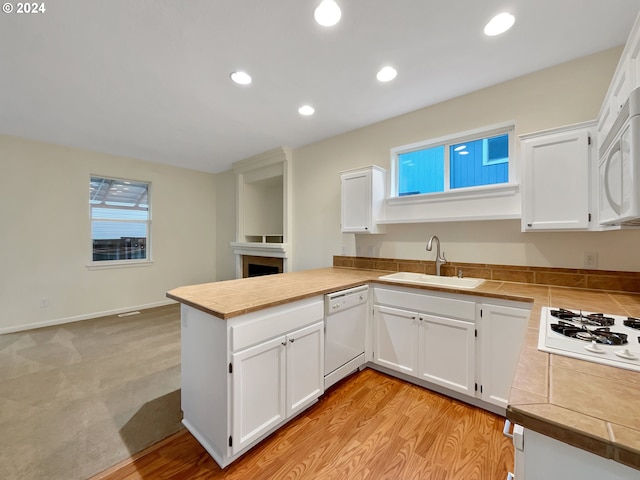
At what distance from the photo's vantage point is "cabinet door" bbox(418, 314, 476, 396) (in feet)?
6.50

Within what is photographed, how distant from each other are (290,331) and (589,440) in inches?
57.0

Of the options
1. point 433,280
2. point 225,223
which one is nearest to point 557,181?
point 433,280

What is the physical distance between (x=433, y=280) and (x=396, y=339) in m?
0.69

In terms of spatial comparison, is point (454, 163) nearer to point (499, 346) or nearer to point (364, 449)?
point (499, 346)

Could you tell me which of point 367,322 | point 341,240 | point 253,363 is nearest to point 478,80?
point 341,240

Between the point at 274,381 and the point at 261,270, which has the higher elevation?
the point at 261,270

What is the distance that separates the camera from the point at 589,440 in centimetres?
55

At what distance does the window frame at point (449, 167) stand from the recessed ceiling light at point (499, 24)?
2.65 ft

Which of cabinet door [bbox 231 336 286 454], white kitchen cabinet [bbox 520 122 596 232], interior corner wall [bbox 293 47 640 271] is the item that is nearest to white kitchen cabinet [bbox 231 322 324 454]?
cabinet door [bbox 231 336 286 454]

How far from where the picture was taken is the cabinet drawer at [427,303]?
6.51 feet

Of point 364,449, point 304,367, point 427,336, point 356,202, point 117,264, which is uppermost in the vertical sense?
point 356,202

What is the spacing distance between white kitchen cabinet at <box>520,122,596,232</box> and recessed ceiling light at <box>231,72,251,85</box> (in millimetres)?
2237

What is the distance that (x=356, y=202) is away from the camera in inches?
118

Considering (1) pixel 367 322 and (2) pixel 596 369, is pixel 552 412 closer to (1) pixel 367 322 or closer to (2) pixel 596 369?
(2) pixel 596 369
